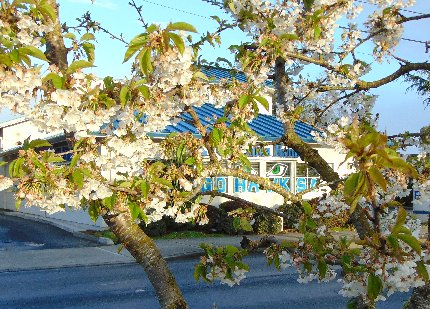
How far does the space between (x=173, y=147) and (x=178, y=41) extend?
2.65 feet

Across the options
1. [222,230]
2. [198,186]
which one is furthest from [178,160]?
[222,230]

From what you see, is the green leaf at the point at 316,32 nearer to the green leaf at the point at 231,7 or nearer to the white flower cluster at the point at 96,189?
the green leaf at the point at 231,7

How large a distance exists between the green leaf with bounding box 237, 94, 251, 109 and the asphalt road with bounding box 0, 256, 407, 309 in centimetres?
749

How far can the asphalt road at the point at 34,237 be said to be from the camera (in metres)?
18.5

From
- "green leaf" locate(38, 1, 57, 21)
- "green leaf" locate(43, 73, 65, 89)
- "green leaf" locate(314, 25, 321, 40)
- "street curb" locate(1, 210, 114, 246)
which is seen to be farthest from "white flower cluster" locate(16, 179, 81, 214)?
"street curb" locate(1, 210, 114, 246)

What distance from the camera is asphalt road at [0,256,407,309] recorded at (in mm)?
10250

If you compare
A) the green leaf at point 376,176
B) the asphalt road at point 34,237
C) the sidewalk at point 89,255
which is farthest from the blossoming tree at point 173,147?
the asphalt road at point 34,237

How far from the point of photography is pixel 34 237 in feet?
69.4

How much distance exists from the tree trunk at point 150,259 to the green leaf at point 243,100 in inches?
32.4

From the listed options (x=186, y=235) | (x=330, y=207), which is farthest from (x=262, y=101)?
(x=186, y=235)

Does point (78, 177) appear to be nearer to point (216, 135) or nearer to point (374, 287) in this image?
point (216, 135)

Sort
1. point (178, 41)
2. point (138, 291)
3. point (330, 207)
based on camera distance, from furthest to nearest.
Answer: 1. point (138, 291)
2. point (330, 207)
3. point (178, 41)

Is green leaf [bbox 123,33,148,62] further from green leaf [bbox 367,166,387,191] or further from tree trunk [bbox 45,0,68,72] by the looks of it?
green leaf [bbox 367,166,387,191]

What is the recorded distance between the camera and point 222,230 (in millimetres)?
20609
